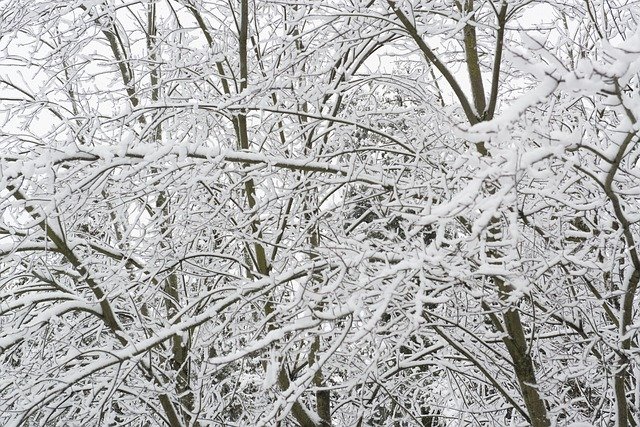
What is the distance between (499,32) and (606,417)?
98.4 inches

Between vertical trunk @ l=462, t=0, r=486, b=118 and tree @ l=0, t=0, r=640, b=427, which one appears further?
vertical trunk @ l=462, t=0, r=486, b=118

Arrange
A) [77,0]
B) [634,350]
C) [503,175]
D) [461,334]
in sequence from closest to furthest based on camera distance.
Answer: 1. [503,175]
2. [634,350]
3. [77,0]
4. [461,334]

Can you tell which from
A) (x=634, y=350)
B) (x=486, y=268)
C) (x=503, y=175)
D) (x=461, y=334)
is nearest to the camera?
(x=503, y=175)

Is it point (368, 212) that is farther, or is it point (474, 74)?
point (368, 212)

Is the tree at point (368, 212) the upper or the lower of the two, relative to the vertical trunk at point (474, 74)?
lower

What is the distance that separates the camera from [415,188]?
389cm

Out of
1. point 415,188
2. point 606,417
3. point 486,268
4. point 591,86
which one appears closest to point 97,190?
point 415,188

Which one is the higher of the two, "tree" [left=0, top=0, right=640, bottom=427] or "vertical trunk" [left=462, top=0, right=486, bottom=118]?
"vertical trunk" [left=462, top=0, right=486, bottom=118]

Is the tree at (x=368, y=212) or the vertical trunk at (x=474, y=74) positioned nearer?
the tree at (x=368, y=212)

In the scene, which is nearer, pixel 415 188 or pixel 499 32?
pixel 499 32

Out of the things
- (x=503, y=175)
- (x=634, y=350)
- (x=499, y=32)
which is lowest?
(x=634, y=350)

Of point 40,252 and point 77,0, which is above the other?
point 77,0

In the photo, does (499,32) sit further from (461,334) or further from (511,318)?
(461,334)

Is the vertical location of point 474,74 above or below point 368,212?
above
